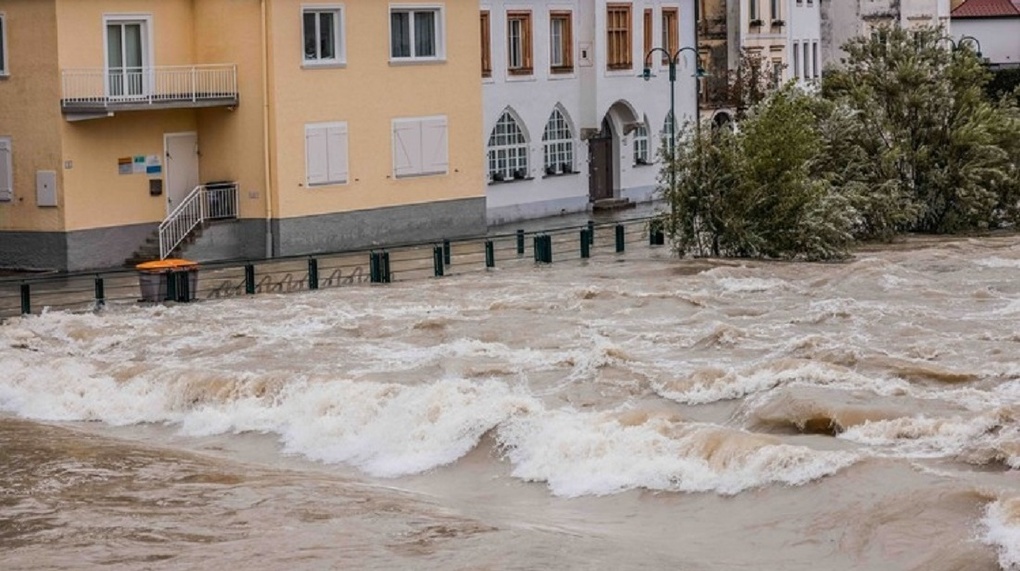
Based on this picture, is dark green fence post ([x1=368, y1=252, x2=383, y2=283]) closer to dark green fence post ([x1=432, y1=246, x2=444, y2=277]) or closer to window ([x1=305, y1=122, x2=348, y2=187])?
dark green fence post ([x1=432, y1=246, x2=444, y2=277])

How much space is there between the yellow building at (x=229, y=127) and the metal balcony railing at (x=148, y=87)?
38mm

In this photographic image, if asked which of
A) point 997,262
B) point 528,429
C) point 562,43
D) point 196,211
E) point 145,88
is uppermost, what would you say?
point 562,43

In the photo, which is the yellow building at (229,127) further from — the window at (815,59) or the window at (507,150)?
the window at (815,59)

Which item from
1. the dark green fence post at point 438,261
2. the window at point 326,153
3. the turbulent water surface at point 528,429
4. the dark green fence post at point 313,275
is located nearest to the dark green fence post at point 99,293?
the turbulent water surface at point 528,429

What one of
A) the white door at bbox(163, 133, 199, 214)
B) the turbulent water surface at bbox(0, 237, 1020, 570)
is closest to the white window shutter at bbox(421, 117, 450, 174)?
the white door at bbox(163, 133, 199, 214)

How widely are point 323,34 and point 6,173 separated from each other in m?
7.75

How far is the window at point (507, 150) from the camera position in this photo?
52.5m

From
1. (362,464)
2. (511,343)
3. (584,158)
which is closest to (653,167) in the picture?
(584,158)

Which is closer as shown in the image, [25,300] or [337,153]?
[25,300]

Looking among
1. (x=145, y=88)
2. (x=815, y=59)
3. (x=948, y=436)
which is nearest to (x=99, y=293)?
(x=145, y=88)

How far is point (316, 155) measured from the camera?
44.8 metres

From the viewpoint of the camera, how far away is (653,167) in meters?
60.5

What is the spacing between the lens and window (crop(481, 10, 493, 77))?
5194cm

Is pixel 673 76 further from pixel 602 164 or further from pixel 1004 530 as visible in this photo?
pixel 1004 530
